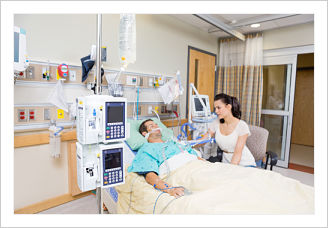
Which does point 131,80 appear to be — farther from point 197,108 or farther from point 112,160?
point 112,160

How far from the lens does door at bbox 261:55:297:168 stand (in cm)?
344

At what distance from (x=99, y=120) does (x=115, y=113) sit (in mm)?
85

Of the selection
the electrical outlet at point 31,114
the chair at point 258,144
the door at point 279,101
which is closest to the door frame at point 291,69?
the door at point 279,101

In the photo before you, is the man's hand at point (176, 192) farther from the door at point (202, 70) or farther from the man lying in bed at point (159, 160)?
the door at point (202, 70)

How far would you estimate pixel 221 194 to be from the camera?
1.18 m

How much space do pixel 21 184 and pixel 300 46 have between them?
14.0ft

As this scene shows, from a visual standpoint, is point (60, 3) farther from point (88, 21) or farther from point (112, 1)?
point (88, 21)

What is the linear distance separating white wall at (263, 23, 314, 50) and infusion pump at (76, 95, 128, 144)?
3.56 meters

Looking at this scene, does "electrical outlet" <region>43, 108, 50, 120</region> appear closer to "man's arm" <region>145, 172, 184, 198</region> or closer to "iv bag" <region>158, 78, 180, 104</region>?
"man's arm" <region>145, 172, 184, 198</region>

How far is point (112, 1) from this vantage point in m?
0.90

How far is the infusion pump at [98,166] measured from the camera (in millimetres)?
976

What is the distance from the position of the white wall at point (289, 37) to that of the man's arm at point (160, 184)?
333 cm

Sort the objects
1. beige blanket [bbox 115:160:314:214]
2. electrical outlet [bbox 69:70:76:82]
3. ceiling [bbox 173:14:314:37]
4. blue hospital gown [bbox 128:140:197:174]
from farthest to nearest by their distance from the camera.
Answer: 1. ceiling [bbox 173:14:314:37]
2. electrical outlet [bbox 69:70:76:82]
3. blue hospital gown [bbox 128:140:197:174]
4. beige blanket [bbox 115:160:314:214]

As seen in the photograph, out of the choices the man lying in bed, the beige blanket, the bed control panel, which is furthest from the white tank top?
the bed control panel
